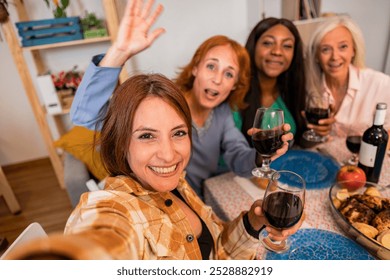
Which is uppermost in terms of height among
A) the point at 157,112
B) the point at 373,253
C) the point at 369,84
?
the point at 157,112

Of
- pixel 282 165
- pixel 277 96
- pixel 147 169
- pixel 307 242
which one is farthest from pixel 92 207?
pixel 277 96

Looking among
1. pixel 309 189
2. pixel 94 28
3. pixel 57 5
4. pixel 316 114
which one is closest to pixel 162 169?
pixel 57 5

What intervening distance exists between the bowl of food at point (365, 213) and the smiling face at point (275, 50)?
0.60m

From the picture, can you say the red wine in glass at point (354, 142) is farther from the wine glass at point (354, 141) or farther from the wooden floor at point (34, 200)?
the wooden floor at point (34, 200)

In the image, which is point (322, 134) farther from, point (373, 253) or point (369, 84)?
point (373, 253)

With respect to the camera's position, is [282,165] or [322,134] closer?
[282,165]

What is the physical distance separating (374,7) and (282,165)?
73 cm

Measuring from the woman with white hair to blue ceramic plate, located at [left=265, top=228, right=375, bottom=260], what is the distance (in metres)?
0.65

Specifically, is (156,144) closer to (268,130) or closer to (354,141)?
(268,130)

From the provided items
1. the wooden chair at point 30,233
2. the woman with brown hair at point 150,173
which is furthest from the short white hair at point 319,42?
the wooden chair at point 30,233

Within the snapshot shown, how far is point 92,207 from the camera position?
36cm

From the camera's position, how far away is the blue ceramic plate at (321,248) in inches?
21.9

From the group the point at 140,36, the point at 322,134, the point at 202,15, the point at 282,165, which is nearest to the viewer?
the point at 140,36

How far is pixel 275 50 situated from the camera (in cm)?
109
